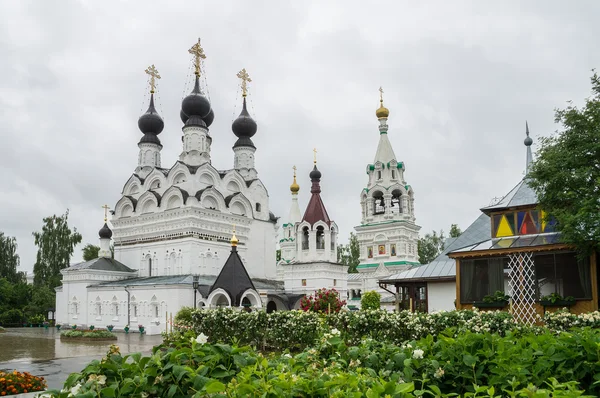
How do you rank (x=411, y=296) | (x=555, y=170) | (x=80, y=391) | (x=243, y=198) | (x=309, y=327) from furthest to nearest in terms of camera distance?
(x=243, y=198)
(x=411, y=296)
(x=555, y=170)
(x=309, y=327)
(x=80, y=391)

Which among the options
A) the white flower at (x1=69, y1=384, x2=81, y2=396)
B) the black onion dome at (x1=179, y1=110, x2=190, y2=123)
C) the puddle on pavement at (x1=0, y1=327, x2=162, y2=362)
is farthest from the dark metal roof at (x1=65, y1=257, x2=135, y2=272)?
the white flower at (x1=69, y1=384, x2=81, y2=396)

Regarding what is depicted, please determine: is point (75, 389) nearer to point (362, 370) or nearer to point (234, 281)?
point (362, 370)

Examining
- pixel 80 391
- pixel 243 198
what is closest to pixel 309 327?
pixel 80 391

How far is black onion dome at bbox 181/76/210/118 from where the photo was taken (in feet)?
118

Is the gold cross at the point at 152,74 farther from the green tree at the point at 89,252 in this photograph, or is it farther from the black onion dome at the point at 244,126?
the green tree at the point at 89,252

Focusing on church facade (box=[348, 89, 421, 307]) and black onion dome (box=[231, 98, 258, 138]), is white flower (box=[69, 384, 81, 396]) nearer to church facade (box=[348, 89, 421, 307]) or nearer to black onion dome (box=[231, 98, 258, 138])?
black onion dome (box=[231, 98, 258, 138])

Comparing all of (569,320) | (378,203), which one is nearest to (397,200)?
(378,203)

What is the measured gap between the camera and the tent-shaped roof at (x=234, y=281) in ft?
77.6

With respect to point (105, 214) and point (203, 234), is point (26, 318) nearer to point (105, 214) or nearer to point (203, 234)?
point (105, 214)

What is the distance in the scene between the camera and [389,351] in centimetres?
463

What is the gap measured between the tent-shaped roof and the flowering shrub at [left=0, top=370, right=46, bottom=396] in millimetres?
15215

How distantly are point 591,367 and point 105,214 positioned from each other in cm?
3650

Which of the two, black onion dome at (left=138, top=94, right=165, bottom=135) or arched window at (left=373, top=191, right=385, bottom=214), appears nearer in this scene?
black onion dome at (left=138, top=94, right=165, bottom=135)

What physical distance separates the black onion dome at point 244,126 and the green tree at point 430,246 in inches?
1112
